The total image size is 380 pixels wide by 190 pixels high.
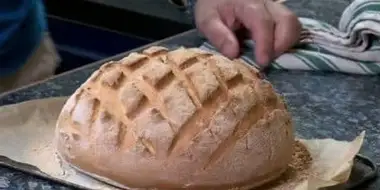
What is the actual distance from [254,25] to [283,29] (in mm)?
37

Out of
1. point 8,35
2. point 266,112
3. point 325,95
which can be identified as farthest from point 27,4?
point 266,112

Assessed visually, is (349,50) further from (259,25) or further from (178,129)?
(178,129)

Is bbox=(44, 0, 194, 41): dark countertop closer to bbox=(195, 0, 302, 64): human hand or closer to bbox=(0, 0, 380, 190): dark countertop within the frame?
bbox=(195, 0, 302, 64): human hand

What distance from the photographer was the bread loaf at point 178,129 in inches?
25.8

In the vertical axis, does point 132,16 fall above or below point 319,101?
below

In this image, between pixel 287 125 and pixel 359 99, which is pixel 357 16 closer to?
pixel 359 99

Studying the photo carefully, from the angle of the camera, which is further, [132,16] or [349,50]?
[132,16]

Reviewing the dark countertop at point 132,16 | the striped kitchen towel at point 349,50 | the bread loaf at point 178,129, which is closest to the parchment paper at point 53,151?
the bread loaf at point 178,129

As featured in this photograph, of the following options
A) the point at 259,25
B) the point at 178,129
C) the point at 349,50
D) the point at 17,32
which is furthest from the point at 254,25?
the point at 178,129

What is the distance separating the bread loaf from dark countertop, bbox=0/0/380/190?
0.23 feet

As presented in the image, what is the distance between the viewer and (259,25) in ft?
3.52

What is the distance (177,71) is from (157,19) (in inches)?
33.2

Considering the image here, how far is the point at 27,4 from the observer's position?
1.13 metres

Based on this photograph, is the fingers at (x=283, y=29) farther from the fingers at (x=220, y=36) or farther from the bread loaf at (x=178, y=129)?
the bread loaf at (x=178, y=129)
